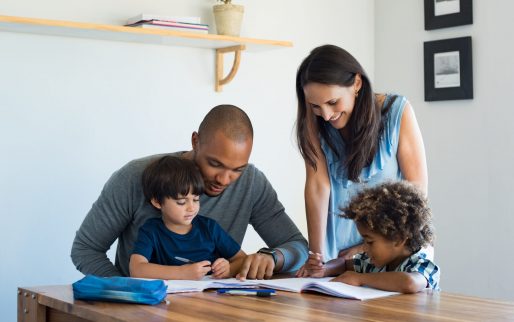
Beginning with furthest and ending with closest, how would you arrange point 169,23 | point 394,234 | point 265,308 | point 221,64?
point 221,64
point 169,23
point 394,234
point 265,308

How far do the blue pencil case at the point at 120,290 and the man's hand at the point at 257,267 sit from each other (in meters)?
0.40

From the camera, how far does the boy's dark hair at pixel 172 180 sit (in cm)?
204

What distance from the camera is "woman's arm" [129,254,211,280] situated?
192 centimetres

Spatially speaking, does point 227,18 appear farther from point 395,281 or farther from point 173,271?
point 395,281

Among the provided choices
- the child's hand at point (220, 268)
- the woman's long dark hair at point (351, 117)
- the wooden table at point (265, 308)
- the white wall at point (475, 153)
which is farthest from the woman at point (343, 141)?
the white wall at point (475, 153)

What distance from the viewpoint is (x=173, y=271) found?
75.8 inches

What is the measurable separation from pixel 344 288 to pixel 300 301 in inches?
5.9

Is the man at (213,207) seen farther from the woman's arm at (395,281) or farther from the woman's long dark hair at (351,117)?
the woman's arm at (395,281)

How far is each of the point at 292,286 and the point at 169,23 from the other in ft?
5.56

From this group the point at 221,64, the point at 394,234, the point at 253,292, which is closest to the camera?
the point at 253,292

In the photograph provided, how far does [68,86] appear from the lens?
3.22 meters

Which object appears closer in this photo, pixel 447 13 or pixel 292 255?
pixel 292 255

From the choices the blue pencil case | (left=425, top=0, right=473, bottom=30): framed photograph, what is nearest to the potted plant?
(left=425, top=0, right=473, bottom=30): framed photograph

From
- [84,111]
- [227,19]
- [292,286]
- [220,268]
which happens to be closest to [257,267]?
[220,268]
